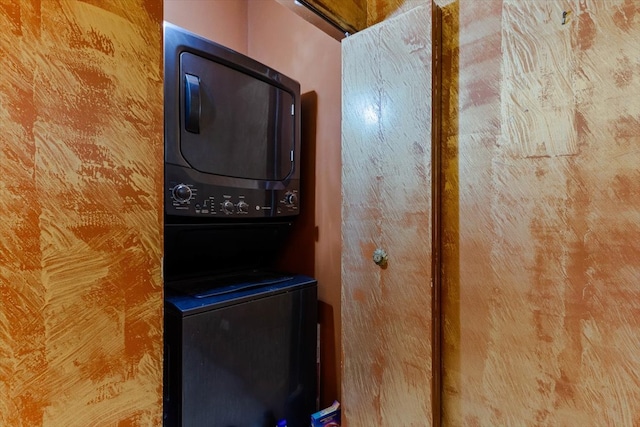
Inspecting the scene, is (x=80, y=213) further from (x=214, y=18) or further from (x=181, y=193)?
(x=214, y=18)

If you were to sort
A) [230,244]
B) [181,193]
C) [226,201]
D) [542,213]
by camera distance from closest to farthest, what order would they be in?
[542,213] < [181,193] < [226,201] < [230,244]

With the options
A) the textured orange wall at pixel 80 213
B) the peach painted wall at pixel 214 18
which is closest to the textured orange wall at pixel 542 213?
the textured orange wall at pixel 80 213

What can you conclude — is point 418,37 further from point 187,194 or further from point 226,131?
point 187,194

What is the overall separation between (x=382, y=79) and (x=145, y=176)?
88 centimetres

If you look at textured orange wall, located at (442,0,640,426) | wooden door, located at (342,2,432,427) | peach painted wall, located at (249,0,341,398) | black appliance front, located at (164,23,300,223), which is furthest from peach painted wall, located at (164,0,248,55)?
textured orange wall, located at (442,0,640,426)

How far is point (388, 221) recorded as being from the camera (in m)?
1.21

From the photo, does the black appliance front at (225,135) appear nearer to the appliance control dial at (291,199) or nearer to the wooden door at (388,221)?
the appliance control dial at (291,199)

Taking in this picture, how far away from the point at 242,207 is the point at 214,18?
1.22 metres

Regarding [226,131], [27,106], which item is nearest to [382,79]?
[226,131]

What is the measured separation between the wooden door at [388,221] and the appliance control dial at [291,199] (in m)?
0.32

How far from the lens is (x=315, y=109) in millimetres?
1661

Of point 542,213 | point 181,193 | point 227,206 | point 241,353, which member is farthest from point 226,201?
point 542,213

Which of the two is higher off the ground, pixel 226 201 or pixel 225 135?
pixel 225 135

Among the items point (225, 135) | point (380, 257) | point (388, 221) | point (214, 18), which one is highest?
point (214, 18)
